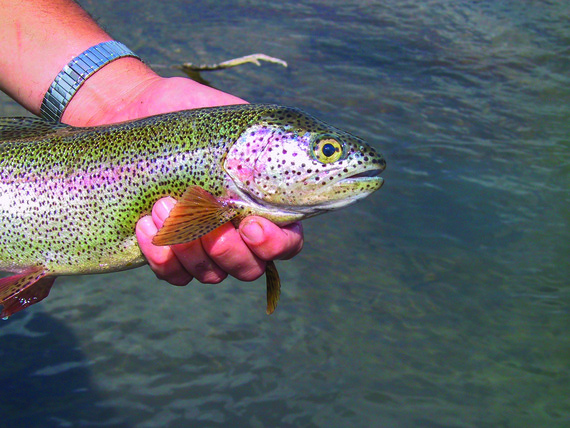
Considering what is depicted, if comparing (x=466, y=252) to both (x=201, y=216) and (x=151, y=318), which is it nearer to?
(x=151, y=318)

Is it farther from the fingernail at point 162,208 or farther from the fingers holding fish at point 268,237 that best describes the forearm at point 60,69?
the fingers holding fish at point 268,237

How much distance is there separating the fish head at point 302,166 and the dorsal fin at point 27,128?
1255 mm

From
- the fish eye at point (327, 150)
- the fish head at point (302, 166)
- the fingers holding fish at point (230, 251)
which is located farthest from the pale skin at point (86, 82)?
the fish eye at point (327, 150)

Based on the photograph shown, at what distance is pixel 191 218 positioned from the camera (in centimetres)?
324

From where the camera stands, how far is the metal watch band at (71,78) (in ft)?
14.8

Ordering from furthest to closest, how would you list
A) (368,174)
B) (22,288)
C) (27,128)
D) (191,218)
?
1. (27,128)
2. (22,288)
3. (368,174)
4. (191,218)

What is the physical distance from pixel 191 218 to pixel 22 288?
1220mm

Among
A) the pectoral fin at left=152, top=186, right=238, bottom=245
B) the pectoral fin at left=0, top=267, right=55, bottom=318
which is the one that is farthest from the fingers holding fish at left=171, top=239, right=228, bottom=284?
the pectoral fin at left=0, top=267, right=55, bottom=318

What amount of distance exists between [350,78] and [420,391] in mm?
5957

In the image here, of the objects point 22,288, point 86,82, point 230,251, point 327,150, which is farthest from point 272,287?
point 86,82

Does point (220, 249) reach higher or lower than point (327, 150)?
lower

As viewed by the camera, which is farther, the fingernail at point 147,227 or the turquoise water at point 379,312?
the turquoise water at point 379,312

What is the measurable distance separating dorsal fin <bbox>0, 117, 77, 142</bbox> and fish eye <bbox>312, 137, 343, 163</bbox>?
5.27 feet

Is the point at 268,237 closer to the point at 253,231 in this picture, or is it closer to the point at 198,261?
the point at 253,231
